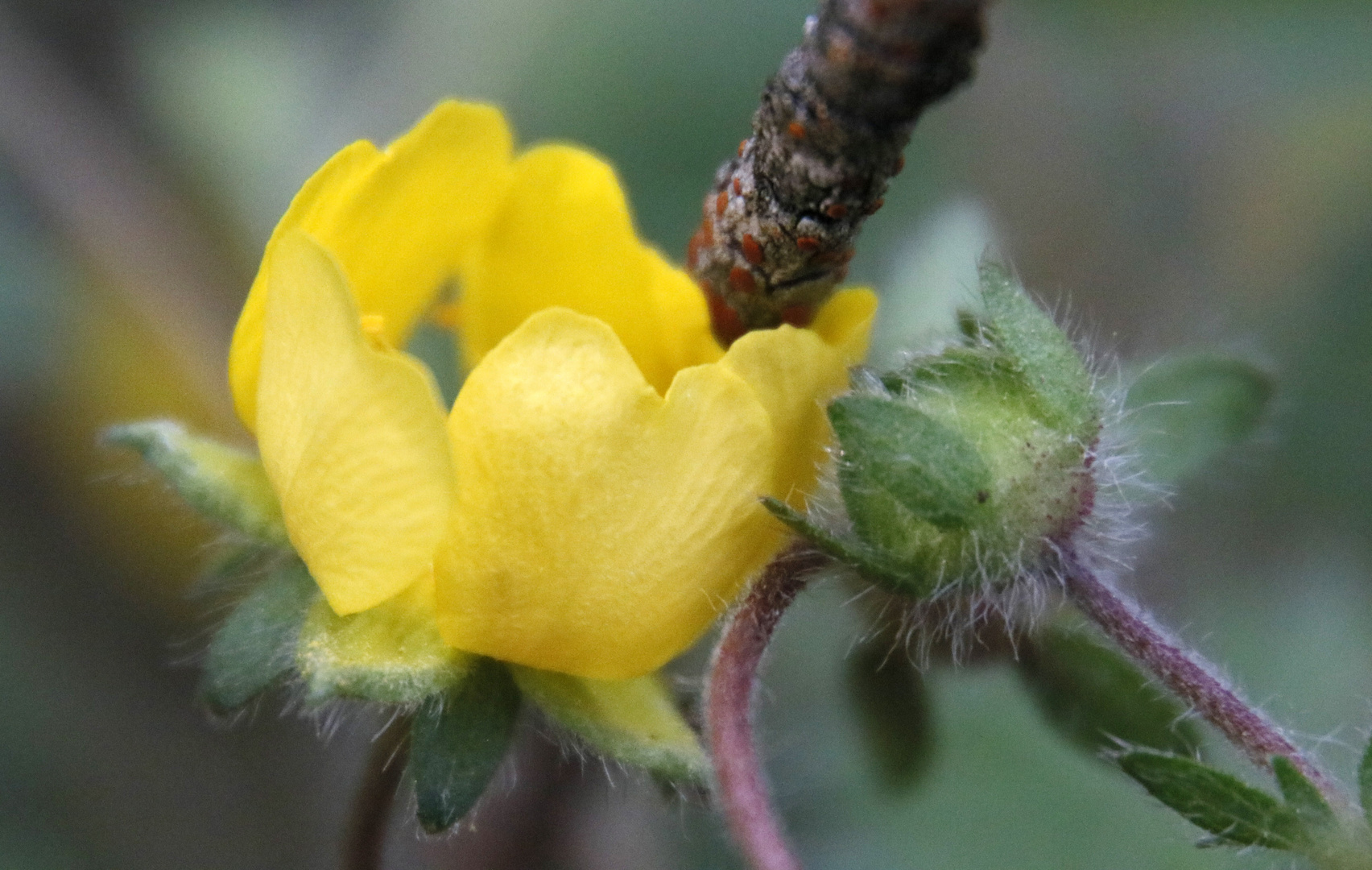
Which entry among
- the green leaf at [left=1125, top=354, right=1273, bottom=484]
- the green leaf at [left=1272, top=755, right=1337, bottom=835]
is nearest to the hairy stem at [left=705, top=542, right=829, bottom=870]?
the green leaf at [left=1272, top=755, right=1337, bottom=835]

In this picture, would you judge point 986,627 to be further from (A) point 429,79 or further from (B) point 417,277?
(A) point 429,79

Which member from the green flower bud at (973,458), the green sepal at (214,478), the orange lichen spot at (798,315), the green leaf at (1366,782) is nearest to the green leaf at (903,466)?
the green flower bud at (973,458)

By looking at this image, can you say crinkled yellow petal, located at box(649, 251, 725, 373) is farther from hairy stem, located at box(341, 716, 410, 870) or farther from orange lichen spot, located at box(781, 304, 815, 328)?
hairy stem, located at box(341, 716, 410, 870)

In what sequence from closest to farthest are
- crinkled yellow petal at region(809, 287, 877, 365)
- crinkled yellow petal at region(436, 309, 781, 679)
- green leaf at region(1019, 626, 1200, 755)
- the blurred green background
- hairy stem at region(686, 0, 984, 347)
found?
hairy stem at region(686, 0, 984, 347) < crinkled yellow petal at region(436, 309, 781, 679) < crinkled yellow petal at region(809, 287, 877, 365) < green leaf at region(1019, 626, 1200, 755) < the blurred green background

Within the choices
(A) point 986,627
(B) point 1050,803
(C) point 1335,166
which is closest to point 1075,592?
(A) point 986,627

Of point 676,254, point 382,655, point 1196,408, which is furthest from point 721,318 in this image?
point 676,254
